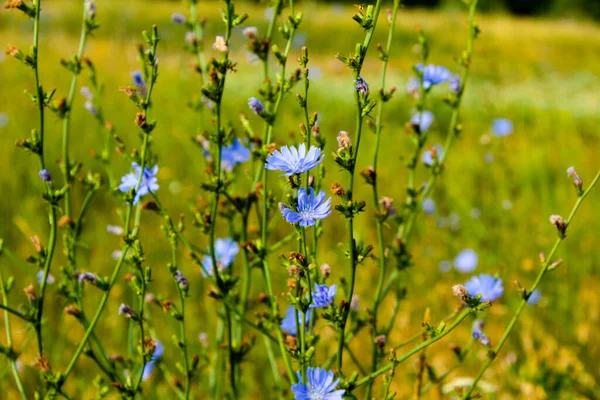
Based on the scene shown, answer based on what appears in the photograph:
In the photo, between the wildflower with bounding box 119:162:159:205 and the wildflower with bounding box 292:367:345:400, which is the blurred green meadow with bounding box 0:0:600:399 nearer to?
the wildflower with bounding box 119:162:159:205

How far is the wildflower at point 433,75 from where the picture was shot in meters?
1.41

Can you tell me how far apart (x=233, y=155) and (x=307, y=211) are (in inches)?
26.0

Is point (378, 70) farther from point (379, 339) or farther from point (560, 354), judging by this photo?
point (379, 339)

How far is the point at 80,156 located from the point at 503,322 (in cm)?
279

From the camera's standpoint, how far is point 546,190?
314 cm

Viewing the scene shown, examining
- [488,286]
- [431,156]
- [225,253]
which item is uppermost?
[431,156]

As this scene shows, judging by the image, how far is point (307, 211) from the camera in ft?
2.69

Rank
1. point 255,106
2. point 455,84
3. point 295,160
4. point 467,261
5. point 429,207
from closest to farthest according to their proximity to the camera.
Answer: point 295,160 → point 255,106 → point 455,84 → point 467,261 → point 429,207

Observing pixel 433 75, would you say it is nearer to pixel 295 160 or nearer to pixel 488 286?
pixel 488 286

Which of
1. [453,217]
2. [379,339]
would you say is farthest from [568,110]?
[379,339]

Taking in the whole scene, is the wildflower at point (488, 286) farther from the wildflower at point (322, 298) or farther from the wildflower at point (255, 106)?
the wildflower at point (255, 106)

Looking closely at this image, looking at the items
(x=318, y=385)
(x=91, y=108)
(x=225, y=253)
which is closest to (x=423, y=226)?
(x=225, y=253)

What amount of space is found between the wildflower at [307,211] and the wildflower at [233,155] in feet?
1.99

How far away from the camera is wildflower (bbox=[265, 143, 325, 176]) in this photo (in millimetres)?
785
